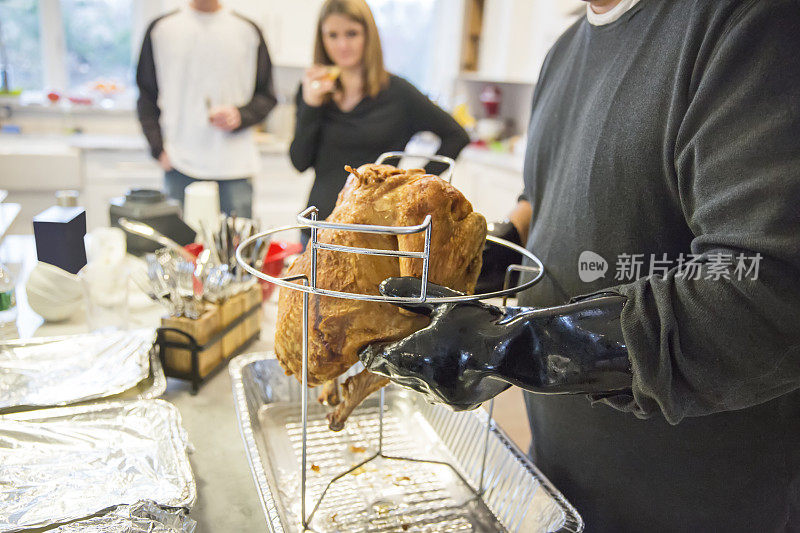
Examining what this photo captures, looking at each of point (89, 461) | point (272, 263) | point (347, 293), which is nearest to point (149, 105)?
point (272, 263)

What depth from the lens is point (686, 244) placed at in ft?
2.57

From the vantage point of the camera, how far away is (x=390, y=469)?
87 cm

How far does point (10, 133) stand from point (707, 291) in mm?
4245

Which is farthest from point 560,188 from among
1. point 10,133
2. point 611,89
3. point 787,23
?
point 10,133

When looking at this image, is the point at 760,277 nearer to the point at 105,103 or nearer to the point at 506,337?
the point at 506,337

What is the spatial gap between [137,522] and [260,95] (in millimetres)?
2367

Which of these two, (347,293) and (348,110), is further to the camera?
(348,110)

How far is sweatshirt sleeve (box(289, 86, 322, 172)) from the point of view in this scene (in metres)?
2.13

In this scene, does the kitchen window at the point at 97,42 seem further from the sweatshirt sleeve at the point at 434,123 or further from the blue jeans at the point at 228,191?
the sweatshirt sleeve at the point at 434,123


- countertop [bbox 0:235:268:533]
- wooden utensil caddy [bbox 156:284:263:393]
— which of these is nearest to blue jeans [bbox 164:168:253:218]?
countertop [bbox 0:235:268:533]

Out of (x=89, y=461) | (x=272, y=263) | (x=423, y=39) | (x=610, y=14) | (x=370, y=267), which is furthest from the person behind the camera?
(x=423, y=39)

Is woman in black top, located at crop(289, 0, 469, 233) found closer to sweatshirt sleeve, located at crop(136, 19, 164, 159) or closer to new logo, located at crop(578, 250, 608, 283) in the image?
sweatshirt sleeve, located at crop(136, 19, 164, 159)

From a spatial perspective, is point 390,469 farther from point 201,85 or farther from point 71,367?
point 201,85

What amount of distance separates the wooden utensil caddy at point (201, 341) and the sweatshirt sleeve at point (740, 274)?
29.0 inches
